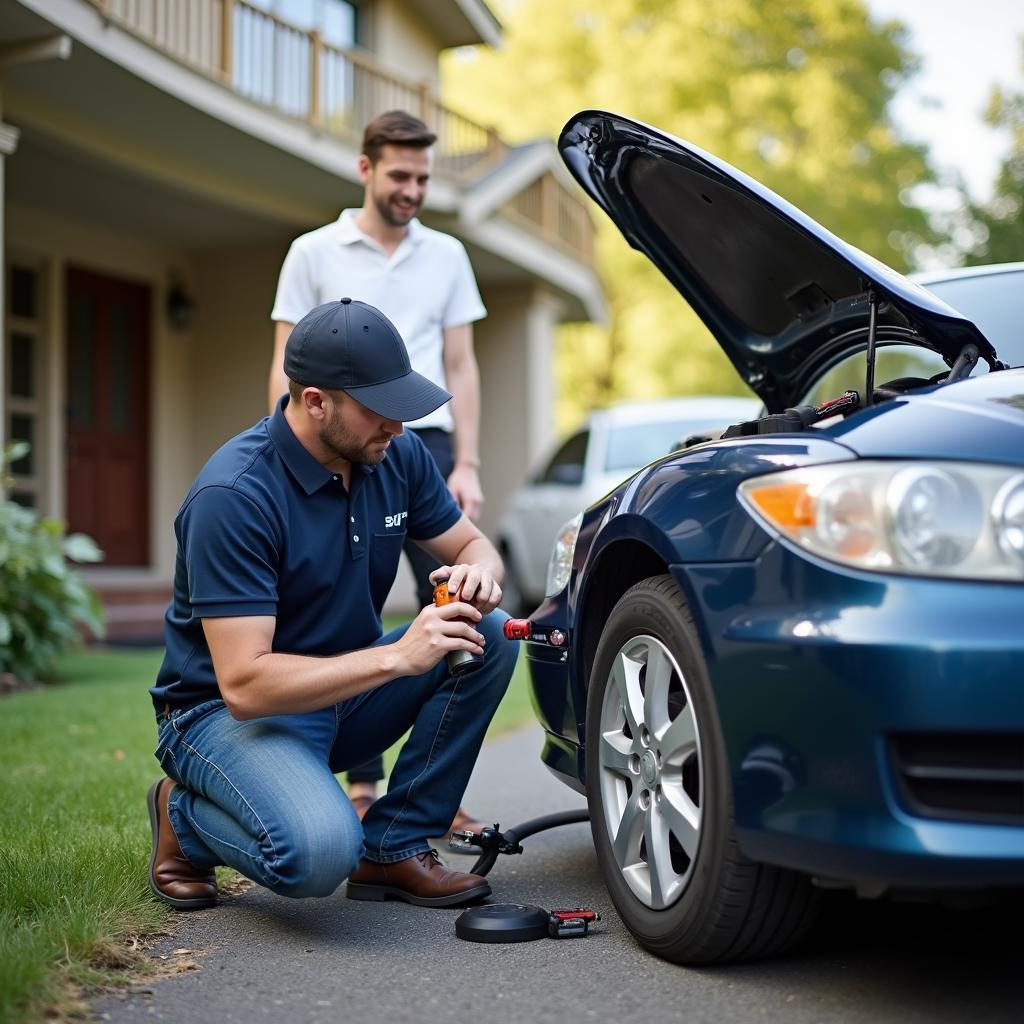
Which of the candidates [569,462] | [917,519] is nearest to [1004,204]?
[569,462]

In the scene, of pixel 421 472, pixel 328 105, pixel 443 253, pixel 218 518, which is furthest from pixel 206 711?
pixel 328 105

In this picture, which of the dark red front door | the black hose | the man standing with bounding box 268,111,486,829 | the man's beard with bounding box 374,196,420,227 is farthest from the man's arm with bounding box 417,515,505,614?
the dark red front door

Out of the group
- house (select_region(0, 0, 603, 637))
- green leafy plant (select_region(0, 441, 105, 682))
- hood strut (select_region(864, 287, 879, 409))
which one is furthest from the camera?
house (select_region(0, 0, 603, 637))

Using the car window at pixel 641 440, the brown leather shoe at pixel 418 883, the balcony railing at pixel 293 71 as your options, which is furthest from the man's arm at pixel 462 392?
the car window at pixel 641 440

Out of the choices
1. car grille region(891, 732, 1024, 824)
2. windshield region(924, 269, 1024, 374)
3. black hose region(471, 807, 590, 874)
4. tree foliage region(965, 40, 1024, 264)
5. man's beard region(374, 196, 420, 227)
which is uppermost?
tree foliage region(965, 40, 1024, 264)

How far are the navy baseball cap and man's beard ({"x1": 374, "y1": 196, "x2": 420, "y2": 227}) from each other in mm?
1407

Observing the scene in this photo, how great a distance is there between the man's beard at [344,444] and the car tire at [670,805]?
697 mm

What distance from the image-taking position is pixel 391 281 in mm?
4594

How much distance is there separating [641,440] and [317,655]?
7709 mm

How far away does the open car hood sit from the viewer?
9.18ft

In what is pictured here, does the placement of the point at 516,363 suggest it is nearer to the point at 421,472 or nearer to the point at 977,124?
the point at 977,124

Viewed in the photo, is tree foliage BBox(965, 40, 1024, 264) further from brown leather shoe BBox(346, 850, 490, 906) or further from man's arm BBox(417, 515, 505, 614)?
brown leather shoe BBox(346, 850, 490, 906)

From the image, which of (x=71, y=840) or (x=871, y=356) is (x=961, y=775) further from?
(x=71, y=840)

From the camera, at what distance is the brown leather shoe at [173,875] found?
3.20 meters
